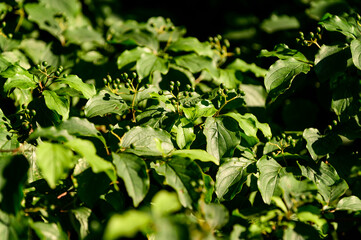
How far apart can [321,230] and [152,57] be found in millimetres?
1570

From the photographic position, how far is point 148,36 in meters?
2.56

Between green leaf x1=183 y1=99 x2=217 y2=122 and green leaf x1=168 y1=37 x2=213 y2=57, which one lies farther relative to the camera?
green leaf x1=168 y1=37 x2=213 y2=57

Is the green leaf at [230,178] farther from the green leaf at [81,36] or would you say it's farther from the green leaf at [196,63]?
the green leaf at [81,36]

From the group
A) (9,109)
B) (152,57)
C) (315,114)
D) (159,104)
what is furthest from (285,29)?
(9,109)

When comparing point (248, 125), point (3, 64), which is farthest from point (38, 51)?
point (248, 125)

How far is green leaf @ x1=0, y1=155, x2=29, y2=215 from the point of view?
4.40 feet

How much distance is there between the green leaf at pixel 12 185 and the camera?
1.34 meters

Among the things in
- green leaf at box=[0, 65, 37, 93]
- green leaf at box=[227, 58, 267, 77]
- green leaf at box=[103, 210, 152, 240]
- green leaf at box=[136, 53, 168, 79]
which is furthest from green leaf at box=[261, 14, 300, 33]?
green leaf at box=[103, 210, 152, 240]

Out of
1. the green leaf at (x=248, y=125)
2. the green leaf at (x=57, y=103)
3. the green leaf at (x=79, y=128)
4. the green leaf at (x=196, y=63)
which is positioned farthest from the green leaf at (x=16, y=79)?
the green leaf at (x=248, y=125)

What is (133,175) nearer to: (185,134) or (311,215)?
(185,134)

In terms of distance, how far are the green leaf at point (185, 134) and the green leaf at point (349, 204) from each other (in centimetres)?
83

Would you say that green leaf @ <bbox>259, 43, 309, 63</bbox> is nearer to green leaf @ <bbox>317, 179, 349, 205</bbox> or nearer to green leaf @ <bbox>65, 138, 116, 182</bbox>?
green leaf @ <bbox>317, 179, 349, 205</bbox>

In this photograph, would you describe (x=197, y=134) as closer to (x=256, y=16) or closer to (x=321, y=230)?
(x=321, y=230)

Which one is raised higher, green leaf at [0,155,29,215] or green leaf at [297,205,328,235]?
green leaf at [0,155,29,215]
